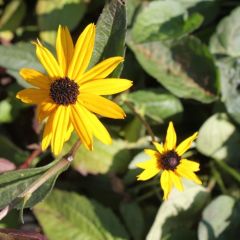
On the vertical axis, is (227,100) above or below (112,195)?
above

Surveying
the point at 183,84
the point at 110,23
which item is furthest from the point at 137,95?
the point at 110,23

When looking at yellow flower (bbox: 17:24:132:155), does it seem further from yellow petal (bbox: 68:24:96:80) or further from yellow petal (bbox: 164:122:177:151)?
yellow petal (bbox: 164:122:177:151)

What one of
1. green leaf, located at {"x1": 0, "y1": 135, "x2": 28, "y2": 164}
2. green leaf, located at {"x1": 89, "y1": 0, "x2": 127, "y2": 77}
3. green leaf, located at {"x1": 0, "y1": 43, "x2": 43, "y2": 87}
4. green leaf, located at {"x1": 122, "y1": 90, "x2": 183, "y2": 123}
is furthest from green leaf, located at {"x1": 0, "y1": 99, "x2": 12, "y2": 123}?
green leaf, located at {"x1": 89, "y1": 0, "x2": 127, "y2": 77}

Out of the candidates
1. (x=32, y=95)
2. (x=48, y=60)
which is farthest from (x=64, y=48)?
(x=32, y=95)

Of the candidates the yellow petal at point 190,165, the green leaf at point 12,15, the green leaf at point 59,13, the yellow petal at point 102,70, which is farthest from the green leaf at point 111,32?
the green leaf at point 12,15

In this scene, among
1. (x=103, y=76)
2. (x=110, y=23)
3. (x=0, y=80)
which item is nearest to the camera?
(x=103, y=76)

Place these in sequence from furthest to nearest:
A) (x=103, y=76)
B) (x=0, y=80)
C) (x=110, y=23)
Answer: (x=0, y=80), (x=110, y=23), (x=103, y=76)

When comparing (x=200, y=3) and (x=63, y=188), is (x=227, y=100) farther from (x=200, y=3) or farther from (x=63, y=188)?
(x=63, y=188)
